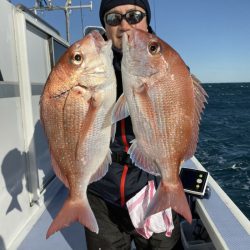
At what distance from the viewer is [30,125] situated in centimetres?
326

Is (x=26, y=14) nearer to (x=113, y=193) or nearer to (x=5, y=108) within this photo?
(x=5, y=108)

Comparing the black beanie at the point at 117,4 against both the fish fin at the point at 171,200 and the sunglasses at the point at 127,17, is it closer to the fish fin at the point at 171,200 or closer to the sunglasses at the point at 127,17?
the sunglasses at the point at 127,17

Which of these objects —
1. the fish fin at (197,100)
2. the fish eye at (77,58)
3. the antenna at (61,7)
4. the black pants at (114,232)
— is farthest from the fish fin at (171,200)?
the antenna at (61,7)

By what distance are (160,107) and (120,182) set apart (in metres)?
0.71

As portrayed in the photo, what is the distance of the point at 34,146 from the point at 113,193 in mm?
1396

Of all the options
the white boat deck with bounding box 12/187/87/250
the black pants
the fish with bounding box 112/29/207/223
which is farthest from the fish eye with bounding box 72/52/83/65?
the white boat deck with bounding box 12/187/87/250

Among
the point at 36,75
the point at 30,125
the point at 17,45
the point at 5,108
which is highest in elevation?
the point at 17,45

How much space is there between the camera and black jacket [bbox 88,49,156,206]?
2.14m

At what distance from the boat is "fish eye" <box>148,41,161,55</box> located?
150 cm

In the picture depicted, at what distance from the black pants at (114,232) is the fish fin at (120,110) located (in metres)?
0.89

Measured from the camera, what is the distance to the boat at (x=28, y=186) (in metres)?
2.75

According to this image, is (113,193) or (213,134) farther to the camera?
(213,134)

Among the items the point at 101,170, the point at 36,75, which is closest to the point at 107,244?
the point at 101,170

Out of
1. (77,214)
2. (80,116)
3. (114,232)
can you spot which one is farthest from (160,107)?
(114,232)
